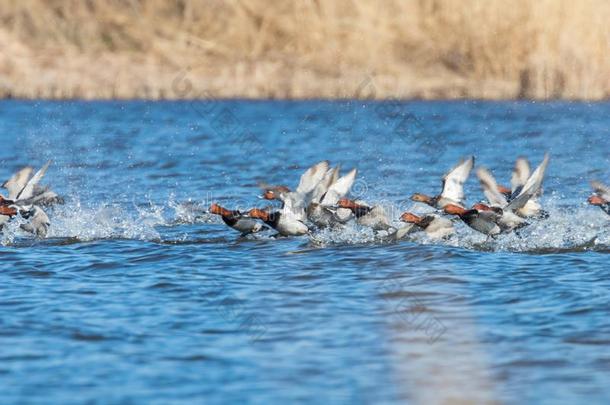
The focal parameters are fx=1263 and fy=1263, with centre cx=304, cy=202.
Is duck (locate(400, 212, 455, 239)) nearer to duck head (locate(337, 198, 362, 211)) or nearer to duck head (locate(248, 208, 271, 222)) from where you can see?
duck head (locate(337, 198, 362, 211))

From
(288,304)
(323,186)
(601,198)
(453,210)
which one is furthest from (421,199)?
(288,304)

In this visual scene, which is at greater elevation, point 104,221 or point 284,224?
point 284,224

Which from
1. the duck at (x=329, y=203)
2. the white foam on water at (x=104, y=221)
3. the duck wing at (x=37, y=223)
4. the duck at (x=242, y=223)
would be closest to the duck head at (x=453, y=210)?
the duck at (x=329, y=203)

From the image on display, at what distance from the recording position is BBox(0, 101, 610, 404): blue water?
29.2ft

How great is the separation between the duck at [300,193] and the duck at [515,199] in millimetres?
2009

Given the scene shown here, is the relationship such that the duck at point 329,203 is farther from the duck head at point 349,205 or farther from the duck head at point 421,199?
the duck head at point 421,199

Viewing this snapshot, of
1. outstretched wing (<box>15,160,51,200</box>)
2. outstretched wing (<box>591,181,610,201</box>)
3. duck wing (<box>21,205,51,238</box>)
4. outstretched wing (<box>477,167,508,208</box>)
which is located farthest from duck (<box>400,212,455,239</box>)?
outstretched wing (<box>15,160,51,200</box>)

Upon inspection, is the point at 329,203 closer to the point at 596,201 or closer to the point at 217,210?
the point at 217,210

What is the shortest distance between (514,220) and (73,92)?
1008 inches

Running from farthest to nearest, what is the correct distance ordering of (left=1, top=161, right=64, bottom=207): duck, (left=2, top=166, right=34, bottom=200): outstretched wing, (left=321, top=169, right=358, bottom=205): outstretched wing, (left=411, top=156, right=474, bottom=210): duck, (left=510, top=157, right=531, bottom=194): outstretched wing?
(left=2, top=166, right=34, bottom=200): outstretched wing < (left=1, top=161, right=64, bottom=207): duck < (left=510, top=157, right=531, bottom=194): outstretched wing < (left=321, top=169, right=358, bottom=205): outstretched wing < (left=411, top=156, right=474, bottom=210): duck

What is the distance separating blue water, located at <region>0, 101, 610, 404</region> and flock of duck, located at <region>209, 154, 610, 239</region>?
21 centimetres

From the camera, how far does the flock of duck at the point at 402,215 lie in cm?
1472

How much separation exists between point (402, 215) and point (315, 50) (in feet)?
83.7

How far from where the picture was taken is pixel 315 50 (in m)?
39.8
